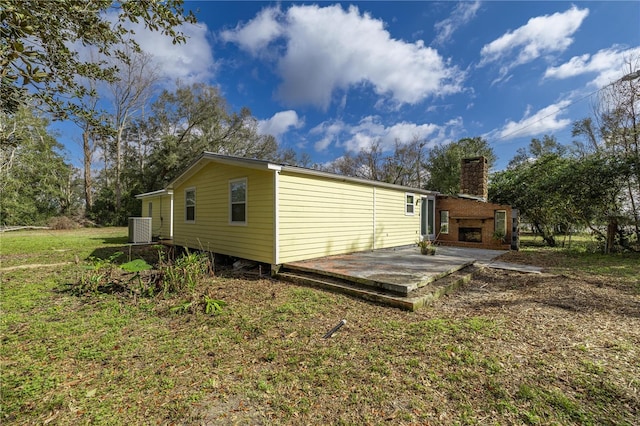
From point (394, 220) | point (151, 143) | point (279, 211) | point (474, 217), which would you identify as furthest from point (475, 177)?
point (151, 143)

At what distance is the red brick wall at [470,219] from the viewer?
1111cm

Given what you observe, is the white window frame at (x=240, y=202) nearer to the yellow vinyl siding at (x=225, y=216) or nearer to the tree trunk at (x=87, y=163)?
the yellow vinyl siding at (x=225, y=216)

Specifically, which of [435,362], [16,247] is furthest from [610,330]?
[16,247]

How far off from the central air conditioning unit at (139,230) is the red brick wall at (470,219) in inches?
529

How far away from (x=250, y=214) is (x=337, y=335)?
4297mm

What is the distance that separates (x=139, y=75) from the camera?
948 inches

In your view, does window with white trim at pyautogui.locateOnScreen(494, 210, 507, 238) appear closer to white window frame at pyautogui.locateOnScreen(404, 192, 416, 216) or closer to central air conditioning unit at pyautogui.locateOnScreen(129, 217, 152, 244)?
white window frame at pyautogui.locateOnScreen(404, 192, 416, 216)

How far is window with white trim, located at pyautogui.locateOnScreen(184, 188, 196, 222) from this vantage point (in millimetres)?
9273

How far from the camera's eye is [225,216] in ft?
25.1

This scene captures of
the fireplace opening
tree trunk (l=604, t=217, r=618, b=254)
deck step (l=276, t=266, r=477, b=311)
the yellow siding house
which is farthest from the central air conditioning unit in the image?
tree trunk (l=604, t=217, r=618, b=254)

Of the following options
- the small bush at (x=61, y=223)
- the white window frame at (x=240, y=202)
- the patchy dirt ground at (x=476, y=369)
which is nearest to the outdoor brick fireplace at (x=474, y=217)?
the patchy dirt ground at (x=476, y=369)

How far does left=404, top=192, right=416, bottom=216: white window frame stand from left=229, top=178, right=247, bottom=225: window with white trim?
21.2ft

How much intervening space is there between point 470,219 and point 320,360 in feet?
37.2

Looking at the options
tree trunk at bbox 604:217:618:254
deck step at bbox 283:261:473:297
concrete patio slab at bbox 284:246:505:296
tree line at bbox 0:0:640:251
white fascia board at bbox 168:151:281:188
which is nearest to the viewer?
tree line at bbox 0:0:640:251
